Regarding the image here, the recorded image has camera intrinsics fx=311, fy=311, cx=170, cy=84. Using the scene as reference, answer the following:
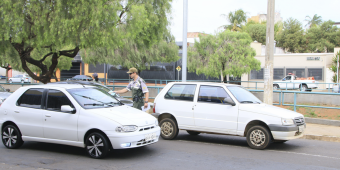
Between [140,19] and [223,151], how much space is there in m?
11.7

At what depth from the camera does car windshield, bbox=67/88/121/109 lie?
682 centimetres

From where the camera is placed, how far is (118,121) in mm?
6273

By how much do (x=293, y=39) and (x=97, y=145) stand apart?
5566 cm

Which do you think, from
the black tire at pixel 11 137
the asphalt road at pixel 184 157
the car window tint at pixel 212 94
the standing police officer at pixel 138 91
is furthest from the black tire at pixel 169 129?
the black tire at pixel 11 137

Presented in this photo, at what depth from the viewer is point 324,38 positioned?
55.2 metres

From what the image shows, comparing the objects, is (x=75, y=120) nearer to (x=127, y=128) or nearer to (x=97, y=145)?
(x=97, y=145)

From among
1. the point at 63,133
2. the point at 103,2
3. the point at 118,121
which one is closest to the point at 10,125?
the point at 63,133

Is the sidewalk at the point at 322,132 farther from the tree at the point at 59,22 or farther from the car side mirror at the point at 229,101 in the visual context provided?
the tree at the point at 59,22

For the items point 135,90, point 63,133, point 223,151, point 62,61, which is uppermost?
point 62,61

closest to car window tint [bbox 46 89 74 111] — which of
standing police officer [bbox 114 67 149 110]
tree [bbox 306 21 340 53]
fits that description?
standing police officer [bbox 114 67 149 110]

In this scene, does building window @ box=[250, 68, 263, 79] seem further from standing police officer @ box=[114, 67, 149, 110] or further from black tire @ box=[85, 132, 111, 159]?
black tire @ box=[85, 132, 111, 159]

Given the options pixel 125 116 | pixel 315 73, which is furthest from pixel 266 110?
pixel 315 73

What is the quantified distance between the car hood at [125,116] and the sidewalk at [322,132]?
5.41 m

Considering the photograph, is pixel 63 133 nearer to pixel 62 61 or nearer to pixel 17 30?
pixel 17 30
